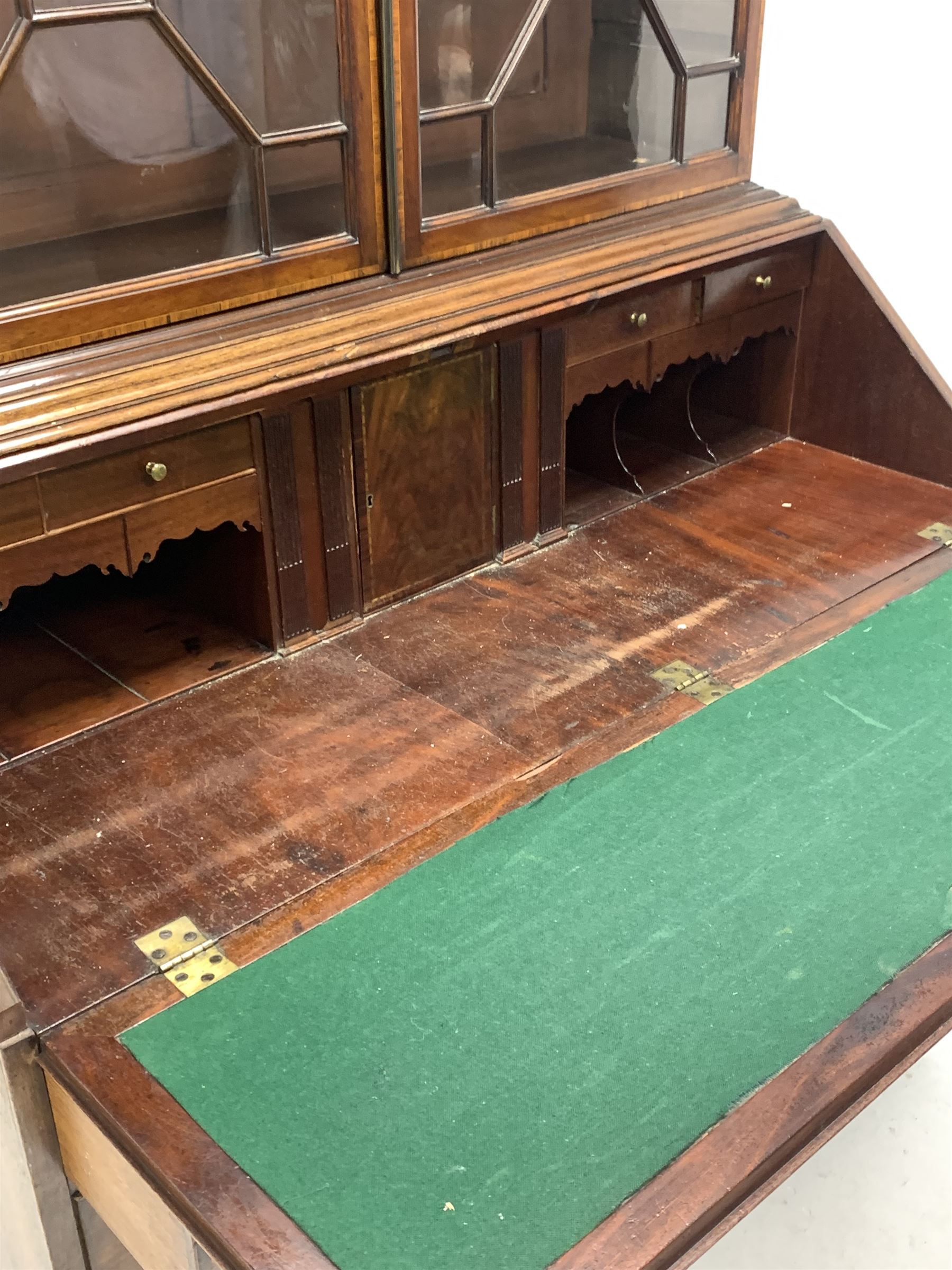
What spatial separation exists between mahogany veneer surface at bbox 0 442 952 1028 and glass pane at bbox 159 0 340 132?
77 centimetres

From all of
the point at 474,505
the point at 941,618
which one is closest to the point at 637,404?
the point at 474,505

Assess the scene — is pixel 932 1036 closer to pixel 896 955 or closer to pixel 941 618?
pixel 896 955

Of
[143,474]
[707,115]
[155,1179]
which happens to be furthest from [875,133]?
[155,1179]

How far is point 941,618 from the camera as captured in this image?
2.11 m

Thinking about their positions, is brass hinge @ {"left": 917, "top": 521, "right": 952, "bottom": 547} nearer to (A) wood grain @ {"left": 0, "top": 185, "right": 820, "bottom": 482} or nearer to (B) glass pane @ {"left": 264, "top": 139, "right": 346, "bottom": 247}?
(A) wood grain @ {"left": 0, "top": 185, "right": 820, "bottom": 482}

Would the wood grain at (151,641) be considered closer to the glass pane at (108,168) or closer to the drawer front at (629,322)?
the glass pane at (108,168)

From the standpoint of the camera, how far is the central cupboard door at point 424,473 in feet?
6.68

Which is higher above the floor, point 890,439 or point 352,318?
point 352,318

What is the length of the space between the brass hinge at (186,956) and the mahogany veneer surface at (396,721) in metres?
0.02

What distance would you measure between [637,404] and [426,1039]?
168 centimetres

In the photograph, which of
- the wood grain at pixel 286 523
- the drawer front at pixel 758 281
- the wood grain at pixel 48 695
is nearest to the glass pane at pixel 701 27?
the drawer front at pixel 758 281

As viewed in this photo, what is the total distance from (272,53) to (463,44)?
0.33 metres

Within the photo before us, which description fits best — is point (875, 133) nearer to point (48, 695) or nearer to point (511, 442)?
point (511, 442)

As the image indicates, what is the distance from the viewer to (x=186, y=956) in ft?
4.89
